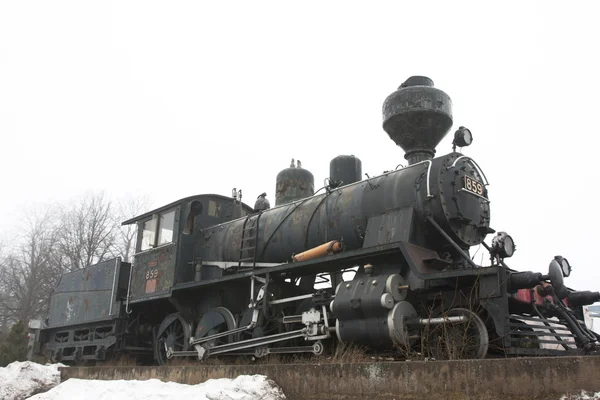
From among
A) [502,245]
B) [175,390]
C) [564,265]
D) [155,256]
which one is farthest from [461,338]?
[155,256]

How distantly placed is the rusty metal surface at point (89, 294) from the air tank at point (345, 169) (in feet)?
18.0

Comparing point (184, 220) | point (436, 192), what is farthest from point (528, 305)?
point (184, 220)

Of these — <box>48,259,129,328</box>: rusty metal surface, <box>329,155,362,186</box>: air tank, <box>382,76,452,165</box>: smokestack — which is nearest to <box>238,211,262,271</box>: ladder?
<box>329,155,362,186</box>: air tank

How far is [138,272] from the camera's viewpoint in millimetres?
10609

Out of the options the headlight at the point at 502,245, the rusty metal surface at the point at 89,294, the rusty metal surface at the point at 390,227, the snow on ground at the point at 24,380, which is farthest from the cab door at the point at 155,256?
the headlight at the point at 502,245

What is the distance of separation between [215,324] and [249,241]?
1.58 m

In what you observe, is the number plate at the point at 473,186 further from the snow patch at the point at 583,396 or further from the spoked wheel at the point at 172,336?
the spoked wheel at the point at 172,336

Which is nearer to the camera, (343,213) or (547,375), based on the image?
(547,375)

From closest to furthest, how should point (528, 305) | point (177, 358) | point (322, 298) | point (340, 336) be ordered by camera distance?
1. point (528, 305)
2. point (340, 336)
3. point (322, 298)
4. point (177, 358)

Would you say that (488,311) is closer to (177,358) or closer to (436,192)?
(436,192)

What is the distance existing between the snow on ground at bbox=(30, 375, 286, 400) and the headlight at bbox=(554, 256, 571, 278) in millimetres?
3630

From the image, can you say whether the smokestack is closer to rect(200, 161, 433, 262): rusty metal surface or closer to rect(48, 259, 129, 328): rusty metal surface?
rect(200, 161, 433, 262): rusty metal surface

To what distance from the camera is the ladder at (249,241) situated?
891 cm

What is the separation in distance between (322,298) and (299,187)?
14.3ft
